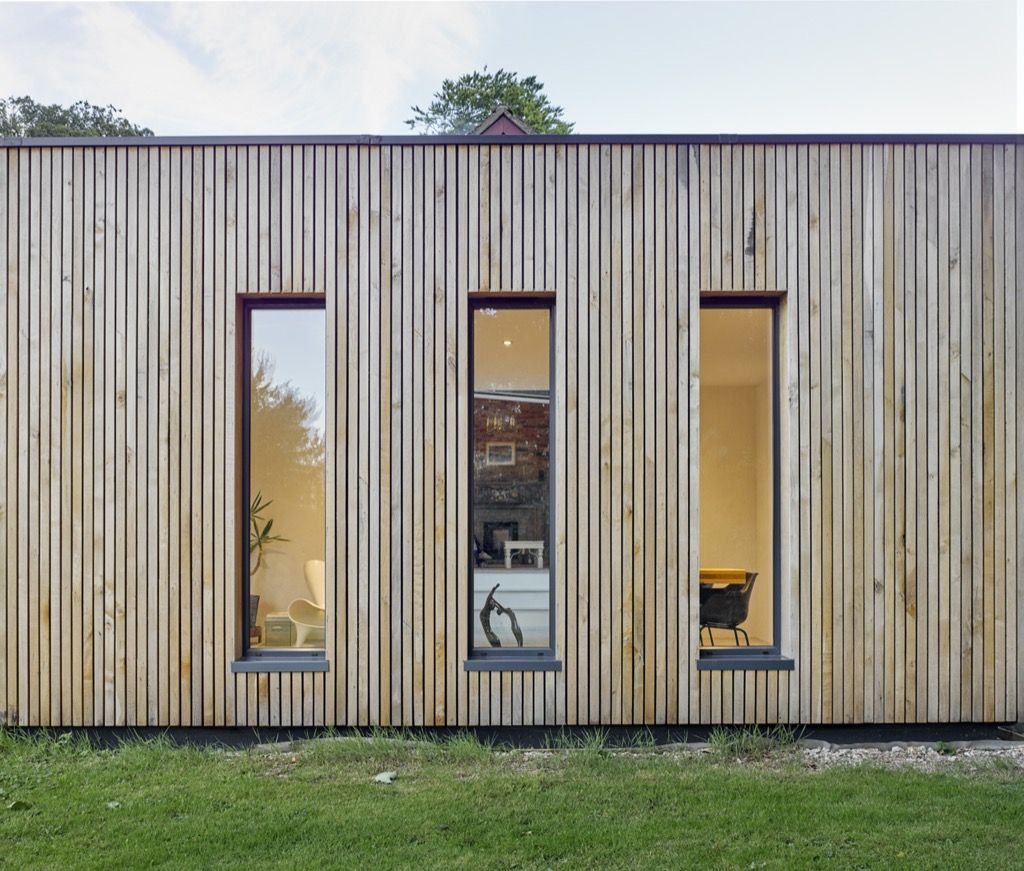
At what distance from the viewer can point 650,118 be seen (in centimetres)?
2370

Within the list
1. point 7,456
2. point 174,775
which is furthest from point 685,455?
point 7,456

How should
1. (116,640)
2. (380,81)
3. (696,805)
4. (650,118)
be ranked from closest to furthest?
(696,805) → (116,640) → (650,118) → (380,81)

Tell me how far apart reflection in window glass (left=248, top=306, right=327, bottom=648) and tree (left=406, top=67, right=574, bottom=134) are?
84.6 feet

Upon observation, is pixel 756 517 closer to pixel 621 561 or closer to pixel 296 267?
pixel 621 561

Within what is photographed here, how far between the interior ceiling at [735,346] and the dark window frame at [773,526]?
38mm


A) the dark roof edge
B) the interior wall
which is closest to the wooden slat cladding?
the dark roof edge

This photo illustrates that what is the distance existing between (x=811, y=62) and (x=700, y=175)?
31.6 feet

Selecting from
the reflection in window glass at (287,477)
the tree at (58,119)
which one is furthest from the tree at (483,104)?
the reflection in window glass at (287,477)

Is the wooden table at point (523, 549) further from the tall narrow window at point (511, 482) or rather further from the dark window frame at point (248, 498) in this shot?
the dark window frame at point (248, 498)

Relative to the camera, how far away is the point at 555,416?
197 inches

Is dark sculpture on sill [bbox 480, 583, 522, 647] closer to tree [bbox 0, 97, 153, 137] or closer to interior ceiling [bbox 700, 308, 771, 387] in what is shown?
interior ceiling [bbox 700, 308, 771, 387]

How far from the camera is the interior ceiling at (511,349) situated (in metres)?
5.07

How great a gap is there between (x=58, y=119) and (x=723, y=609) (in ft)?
97.4

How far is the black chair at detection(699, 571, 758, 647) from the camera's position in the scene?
4988 millimetres
